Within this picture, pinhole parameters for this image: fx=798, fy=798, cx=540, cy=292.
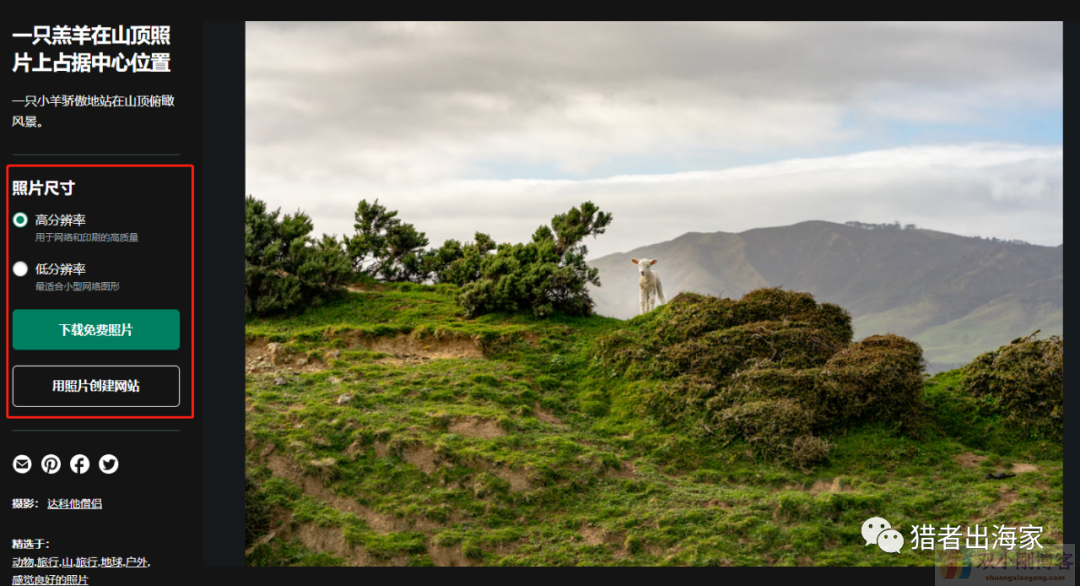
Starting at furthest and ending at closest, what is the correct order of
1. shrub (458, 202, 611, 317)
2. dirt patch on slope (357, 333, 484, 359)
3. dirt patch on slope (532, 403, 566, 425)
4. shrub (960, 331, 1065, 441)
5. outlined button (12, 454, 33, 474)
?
shrub (458, 202, 611, 317)
dirt patch on slope (357, 333, 484, 359)
dirt patch on slope (532, 403, 566, 425)
shrub (960, 331, 1065, 441)
outlined button (12, 454, 33, 474)

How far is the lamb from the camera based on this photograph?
706 inches

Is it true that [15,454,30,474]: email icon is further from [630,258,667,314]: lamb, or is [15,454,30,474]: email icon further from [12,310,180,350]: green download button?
[630,258,667,314]: lamb

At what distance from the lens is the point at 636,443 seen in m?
11.9

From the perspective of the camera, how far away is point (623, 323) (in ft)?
55.1

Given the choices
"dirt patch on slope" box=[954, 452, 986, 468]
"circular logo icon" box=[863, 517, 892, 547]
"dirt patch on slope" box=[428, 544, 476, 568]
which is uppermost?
"dirt patch on slope" box=[954, 452, 986, 468]

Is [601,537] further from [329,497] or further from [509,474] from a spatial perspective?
[329,497]

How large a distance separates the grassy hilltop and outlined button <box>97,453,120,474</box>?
248cm

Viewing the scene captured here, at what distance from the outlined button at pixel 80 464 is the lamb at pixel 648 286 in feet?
41.1

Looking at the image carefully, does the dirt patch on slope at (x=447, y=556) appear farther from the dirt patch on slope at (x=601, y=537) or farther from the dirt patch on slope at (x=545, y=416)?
the dirt patch on slope at (x=545, y=416)

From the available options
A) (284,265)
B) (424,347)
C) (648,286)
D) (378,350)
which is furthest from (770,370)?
(284,265)

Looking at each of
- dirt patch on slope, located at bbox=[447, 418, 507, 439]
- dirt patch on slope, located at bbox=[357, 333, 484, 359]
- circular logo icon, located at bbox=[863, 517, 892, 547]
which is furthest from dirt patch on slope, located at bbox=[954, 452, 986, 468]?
dirt patch on slope, located at bbox=[357, 333, 484, 359]

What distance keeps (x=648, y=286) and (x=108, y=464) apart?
500 inches

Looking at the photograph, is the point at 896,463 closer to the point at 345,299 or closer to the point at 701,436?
the point at 701,436

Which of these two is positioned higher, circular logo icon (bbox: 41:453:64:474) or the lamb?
the lamb
